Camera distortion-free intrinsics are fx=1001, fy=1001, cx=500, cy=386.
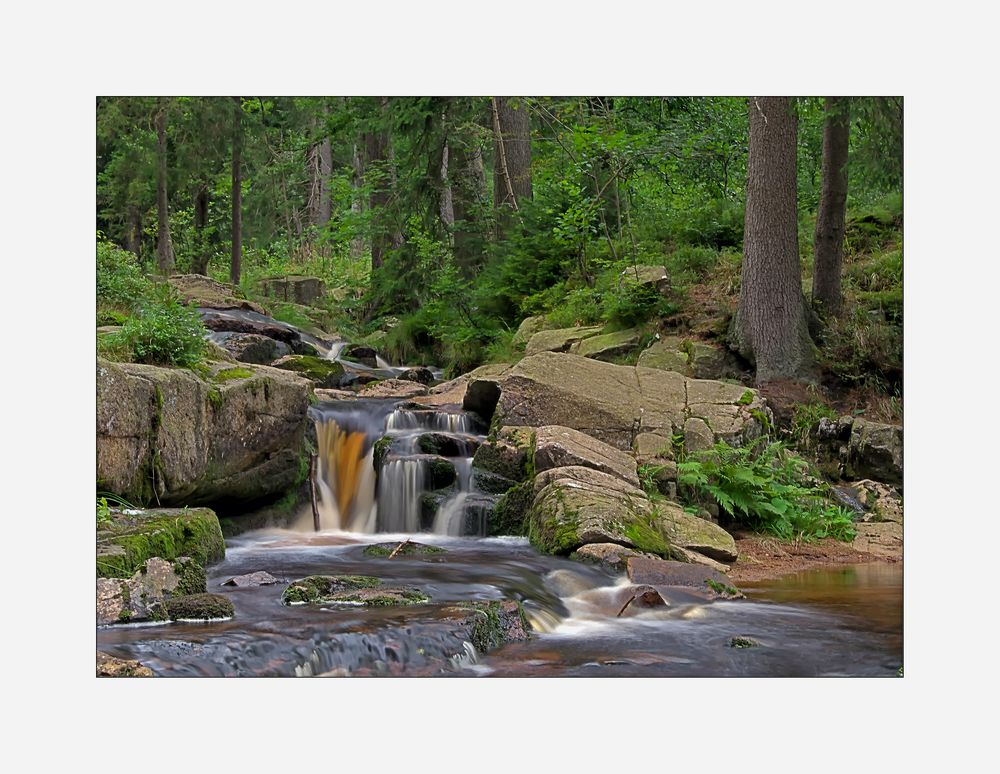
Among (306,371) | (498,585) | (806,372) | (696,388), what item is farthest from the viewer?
(306,371)

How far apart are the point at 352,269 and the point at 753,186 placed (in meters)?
10.7

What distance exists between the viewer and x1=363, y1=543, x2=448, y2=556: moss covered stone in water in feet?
23.9

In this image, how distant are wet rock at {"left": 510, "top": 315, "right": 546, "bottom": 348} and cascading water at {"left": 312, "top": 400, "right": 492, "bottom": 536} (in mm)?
3189

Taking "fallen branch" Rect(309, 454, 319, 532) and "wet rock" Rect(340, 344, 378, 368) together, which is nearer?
"fallen branch" Rect(309, 454, 319, 532)

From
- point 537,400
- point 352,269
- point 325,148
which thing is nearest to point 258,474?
point 537,400

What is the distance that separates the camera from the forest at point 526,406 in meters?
5.45

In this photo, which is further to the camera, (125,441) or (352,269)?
(352,269)

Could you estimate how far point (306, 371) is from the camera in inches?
524

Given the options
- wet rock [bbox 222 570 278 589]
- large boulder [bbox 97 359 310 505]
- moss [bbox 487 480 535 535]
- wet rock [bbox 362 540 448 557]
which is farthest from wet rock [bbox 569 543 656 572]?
large boulder [bbox 97 359 310 505]

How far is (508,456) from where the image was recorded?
8.84 meters

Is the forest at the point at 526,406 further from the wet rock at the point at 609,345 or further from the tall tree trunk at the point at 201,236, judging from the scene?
the tall tree trunk at the point at 201,236

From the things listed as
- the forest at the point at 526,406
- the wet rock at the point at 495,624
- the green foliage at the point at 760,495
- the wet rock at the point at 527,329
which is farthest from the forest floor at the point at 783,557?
the wet rock at the point at 527,329

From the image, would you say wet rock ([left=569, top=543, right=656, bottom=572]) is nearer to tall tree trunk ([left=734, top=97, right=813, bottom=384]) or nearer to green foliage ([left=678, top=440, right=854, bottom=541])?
green foliage ([left=678, top=440, right=854, bottom=541])
